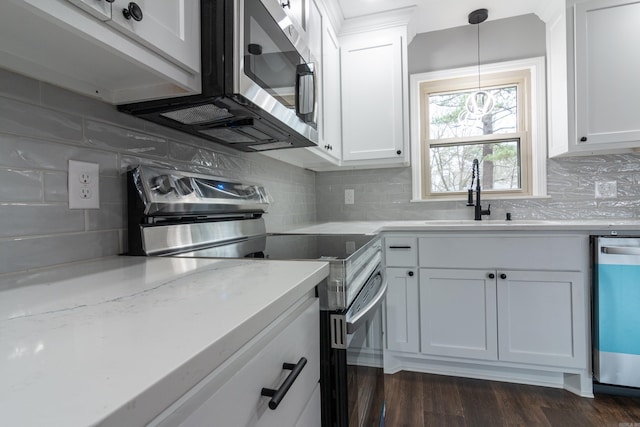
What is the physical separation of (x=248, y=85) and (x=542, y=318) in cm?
189

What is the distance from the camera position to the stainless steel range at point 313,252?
0.74m

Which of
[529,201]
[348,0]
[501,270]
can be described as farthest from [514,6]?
[501,270]

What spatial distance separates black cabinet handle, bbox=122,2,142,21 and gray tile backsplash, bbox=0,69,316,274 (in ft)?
1.09

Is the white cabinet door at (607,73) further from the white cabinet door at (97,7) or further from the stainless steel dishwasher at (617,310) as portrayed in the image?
the white cabinet door at (97,7)

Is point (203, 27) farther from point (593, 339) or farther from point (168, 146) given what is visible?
point (593, 339)

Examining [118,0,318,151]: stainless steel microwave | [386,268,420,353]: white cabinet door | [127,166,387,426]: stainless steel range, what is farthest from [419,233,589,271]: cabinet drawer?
[118,0,318,151]: stainless steel microwave

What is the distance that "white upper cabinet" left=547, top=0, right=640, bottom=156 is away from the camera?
6.09 feet

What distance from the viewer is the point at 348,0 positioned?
2.04 meters

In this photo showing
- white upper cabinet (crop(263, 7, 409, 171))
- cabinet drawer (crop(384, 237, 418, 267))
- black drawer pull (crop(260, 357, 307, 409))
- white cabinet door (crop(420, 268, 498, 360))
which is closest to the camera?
black drawer pull (crop(260, 357, 307, 409))

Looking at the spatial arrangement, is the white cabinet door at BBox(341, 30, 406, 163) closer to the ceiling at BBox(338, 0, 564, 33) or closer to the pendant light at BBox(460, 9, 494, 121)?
the ceiling at BBox(338, 0, 564, 33)

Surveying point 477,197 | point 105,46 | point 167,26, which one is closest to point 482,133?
point 477,197

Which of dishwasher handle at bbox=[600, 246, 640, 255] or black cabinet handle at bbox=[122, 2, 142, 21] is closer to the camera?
black cabinet handle at bbox=[122, 2, 142, 21]

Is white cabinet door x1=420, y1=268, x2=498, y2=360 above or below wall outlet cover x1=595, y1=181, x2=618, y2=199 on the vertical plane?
below

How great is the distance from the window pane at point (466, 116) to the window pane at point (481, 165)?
0.11 m
